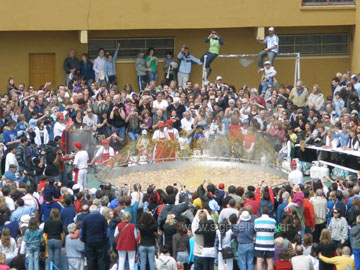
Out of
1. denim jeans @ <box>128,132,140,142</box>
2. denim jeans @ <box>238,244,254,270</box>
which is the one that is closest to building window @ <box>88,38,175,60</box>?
denim jeans @ <box>128,132,140,142</box>

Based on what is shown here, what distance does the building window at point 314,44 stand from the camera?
38.0m

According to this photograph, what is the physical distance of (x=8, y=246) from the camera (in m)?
20.0

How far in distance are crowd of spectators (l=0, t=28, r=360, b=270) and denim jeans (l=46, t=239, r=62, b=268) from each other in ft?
0.07

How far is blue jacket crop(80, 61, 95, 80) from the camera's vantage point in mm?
35219

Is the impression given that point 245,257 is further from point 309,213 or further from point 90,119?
point 90,119

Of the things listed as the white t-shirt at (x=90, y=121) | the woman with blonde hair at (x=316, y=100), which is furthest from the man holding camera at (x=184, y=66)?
the white t-shirt at (x=90, y=121)

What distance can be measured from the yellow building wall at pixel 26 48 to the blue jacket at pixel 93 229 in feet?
54.6

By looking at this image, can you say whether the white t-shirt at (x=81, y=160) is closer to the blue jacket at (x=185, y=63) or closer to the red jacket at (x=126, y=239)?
the red jacket at (x=126, y=239)

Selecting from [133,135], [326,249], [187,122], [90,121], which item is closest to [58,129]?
[90,121]

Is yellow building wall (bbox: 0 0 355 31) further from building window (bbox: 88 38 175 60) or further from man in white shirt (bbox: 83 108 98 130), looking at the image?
man in white shirt (bbox: 83 108 98 130)

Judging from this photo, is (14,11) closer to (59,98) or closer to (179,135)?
(59,98)

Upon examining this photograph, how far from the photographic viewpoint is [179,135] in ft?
96.8

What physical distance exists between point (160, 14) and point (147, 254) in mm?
16983

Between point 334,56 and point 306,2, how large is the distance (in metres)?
2.55
